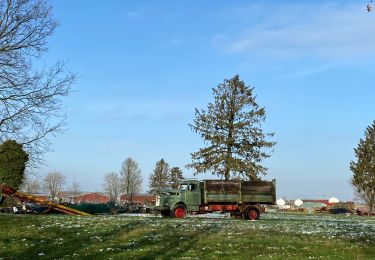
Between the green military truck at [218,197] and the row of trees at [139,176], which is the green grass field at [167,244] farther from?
the row of trees at [139,176]

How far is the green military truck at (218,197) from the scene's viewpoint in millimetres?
32562

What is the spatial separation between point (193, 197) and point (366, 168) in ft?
155

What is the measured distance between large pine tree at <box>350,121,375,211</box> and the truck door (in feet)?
152

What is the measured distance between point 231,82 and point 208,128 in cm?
611

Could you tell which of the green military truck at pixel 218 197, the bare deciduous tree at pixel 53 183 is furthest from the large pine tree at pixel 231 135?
the bare deciduous tree at pixel 53 183

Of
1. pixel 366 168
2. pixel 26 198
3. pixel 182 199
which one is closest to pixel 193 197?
pixel 182 199

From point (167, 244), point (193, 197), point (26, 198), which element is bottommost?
point (167, 244)

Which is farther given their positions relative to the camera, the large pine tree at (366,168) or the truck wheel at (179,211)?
the large pine tree at (366,168)

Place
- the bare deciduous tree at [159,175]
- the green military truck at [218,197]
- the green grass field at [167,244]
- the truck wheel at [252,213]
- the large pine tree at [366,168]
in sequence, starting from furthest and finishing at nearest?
the bare deciduous tree at [159,175] → the large pine tree at [366,168] → the green military truck at [218,197] → the truck wheel at [252,213] → the green grass field at [167,244]

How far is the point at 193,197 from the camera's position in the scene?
32688 mm

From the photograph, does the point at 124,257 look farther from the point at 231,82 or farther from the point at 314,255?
the point at 231,82

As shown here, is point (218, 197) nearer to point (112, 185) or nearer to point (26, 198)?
point (26, 198)

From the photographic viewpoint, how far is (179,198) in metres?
32.5

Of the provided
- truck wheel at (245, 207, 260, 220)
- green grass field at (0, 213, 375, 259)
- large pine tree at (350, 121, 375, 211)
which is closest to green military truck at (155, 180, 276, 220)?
truck wheel at (245, 207, 260, 220)
